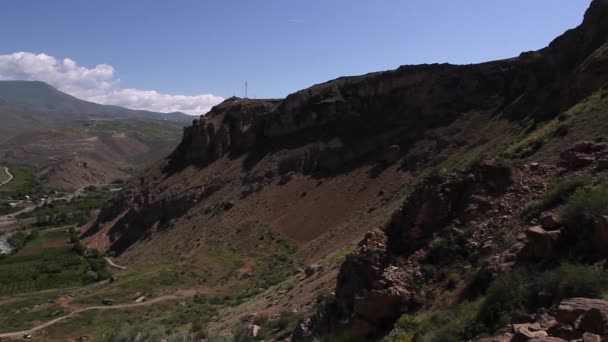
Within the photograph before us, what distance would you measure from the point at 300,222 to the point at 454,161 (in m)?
13.1

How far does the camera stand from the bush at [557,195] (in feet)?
38.9

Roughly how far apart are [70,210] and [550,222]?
A: 9925cm

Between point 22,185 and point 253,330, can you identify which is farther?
point 22,185

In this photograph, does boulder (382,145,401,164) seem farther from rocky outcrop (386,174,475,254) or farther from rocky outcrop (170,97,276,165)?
rocky outcrop (386,174,475,254)

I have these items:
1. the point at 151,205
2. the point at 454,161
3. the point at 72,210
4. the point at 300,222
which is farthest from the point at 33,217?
the point at 454,161

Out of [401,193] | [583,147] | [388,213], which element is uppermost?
[583,147]

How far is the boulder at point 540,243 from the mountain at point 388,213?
0.11 ft

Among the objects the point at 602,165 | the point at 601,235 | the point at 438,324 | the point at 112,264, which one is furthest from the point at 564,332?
the point at 112,264

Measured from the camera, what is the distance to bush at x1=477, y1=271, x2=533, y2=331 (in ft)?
30.2

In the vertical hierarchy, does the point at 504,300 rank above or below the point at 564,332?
below

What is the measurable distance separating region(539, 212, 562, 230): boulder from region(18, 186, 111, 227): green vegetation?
7943 centimetres

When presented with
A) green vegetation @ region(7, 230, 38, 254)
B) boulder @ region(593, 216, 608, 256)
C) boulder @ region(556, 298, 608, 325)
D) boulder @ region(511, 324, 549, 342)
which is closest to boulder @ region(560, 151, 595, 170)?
boulder @ region(593, 216, 608, 256)

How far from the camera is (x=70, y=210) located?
327 feet

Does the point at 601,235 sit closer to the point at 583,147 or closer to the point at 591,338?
the point at 591,338
